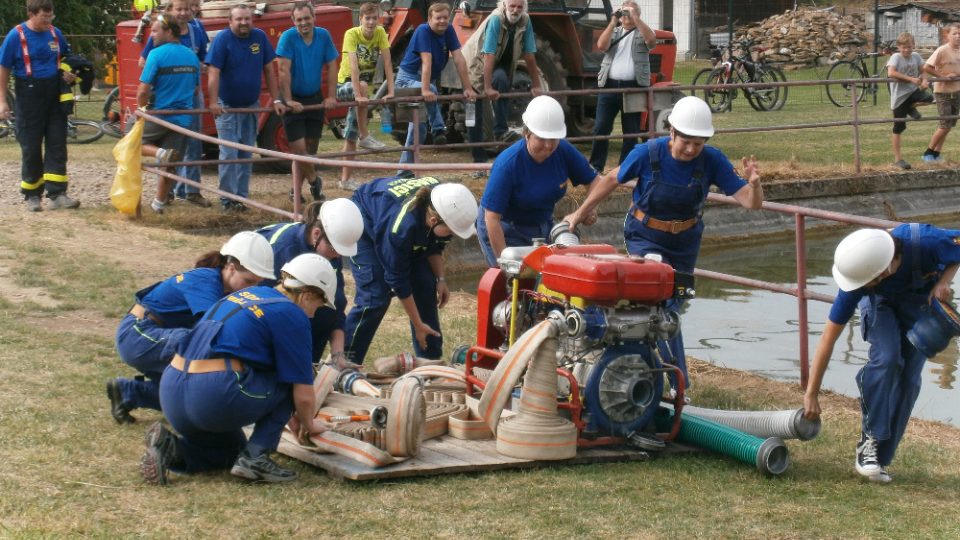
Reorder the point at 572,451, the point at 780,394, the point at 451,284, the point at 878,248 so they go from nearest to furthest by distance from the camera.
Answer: the point at 878,248, the point at 572,451, the point at 780,394, the point at 451,284

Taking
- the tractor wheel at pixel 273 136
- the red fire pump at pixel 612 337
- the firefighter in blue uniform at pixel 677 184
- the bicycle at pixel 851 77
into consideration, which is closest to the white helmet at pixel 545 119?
the firefighter in blue uniform at pixel 677 184

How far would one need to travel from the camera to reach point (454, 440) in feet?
21.7

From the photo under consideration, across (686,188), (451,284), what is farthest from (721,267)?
(686,188)

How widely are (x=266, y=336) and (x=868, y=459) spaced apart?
8.82 ft

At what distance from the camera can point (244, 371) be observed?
227 inches

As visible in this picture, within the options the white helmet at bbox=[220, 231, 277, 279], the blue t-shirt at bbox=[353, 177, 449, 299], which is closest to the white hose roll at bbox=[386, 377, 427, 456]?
the white helmet at bbox=[220, 231, 277, 279]

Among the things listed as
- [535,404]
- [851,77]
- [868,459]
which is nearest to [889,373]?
[868,459]

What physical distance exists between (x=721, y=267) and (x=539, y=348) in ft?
25.7

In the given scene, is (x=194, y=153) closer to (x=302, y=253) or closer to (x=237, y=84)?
(x=237, y=84)

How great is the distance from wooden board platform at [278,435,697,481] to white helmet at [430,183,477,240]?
3.82 ft

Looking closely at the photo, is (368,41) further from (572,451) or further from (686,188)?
(572,451)

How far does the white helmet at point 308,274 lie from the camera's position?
596cm

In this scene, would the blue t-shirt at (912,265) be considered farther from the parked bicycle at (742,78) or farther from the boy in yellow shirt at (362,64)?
the parked bicycle at (742,78)

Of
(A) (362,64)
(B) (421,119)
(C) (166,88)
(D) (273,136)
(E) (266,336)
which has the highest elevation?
(A) (362,64)
